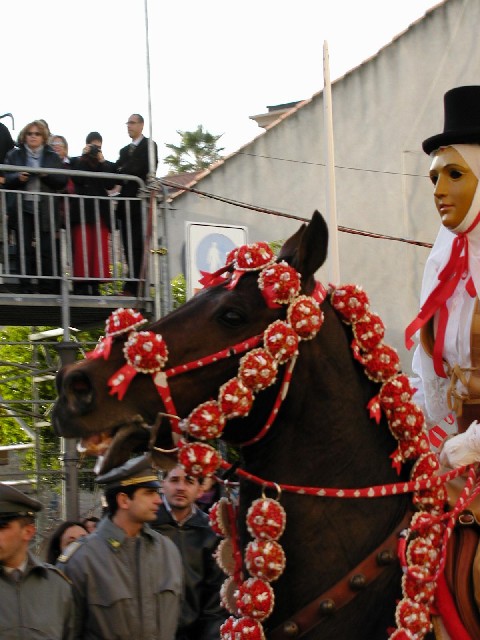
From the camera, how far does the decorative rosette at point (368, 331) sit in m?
3.72

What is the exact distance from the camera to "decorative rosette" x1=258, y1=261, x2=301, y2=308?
358 centimetres

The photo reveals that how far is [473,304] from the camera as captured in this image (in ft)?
13.2

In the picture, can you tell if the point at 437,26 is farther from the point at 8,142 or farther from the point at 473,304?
the point at 473,304

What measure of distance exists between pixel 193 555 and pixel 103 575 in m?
1.20

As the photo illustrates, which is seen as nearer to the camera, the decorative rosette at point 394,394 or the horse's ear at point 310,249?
the horse's ear at point 310,249

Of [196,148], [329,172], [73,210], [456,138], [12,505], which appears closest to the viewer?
[456,138]

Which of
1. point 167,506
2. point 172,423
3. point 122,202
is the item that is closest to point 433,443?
point 172,423

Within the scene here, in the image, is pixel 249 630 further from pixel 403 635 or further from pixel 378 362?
pixel 378 362

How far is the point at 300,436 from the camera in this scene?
142 inches

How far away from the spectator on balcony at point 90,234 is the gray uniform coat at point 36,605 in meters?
5.28

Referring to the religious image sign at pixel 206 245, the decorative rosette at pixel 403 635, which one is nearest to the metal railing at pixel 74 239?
the religious image sign at pixel 206 245

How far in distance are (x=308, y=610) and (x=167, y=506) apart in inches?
119

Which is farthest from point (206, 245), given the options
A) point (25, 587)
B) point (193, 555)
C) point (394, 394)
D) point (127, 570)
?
point (394, 394)

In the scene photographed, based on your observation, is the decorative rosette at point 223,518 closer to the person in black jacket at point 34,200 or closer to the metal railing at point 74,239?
the metal railing at point 74,239
